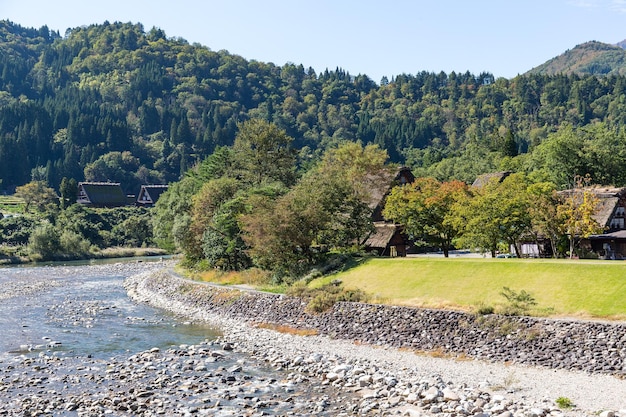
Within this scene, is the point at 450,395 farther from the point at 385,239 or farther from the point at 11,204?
the point at 11,204

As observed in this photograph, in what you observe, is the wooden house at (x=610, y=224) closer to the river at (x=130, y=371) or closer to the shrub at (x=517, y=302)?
the shrub at (x=517, y=302)

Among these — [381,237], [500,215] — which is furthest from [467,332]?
[381,237]

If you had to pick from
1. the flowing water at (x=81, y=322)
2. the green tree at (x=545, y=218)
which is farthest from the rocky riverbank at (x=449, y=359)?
the green tree at (x=545, y=218)

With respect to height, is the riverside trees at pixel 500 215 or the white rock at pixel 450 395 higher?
the riverside trees at pixel 500 215

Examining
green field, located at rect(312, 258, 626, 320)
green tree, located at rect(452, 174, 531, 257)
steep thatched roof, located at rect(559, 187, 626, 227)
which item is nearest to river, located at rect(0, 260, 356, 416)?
green field, located at rect(312, 258, 626, 320)

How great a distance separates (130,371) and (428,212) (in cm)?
3311

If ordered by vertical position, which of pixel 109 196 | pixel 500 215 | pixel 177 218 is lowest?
pixel 500 215

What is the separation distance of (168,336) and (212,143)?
164 metres

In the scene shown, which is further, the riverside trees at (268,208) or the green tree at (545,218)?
the riverside trees at (268,208)

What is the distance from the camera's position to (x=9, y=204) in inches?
5719

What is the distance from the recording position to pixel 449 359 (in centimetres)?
2931

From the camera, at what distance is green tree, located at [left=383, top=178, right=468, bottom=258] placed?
181 feet

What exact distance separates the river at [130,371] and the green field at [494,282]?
11129mm

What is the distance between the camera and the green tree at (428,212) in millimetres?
55156
